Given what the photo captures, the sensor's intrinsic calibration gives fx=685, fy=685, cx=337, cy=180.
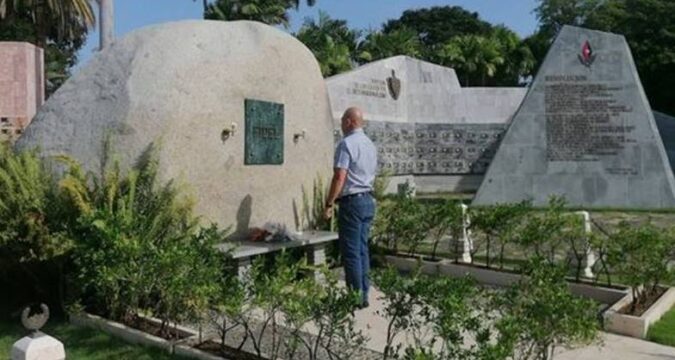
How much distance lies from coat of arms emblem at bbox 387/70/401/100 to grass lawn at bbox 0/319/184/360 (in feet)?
51.1

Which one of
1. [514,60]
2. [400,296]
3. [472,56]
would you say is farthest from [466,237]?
[514,60]

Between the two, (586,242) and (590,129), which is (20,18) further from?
(586,242)

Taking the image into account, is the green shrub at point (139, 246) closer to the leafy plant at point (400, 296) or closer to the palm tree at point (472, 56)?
the leafy plant at point (400, 296)

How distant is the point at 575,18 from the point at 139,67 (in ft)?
153

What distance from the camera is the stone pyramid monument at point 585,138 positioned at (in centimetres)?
1418

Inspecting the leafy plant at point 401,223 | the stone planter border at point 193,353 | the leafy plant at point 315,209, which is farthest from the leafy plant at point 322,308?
the leafy plant at point 401,223

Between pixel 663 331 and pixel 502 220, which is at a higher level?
pixel 502 220

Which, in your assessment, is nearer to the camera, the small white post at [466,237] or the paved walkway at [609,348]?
the paved walkway at [609,348]

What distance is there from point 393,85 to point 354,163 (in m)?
14.6

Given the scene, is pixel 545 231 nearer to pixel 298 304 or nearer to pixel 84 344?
pixel 298 304

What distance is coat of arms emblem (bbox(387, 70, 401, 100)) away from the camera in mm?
20188

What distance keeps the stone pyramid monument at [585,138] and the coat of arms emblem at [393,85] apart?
571 cm

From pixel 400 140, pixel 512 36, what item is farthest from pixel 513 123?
pixel 512 36

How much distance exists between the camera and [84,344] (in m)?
5.07
